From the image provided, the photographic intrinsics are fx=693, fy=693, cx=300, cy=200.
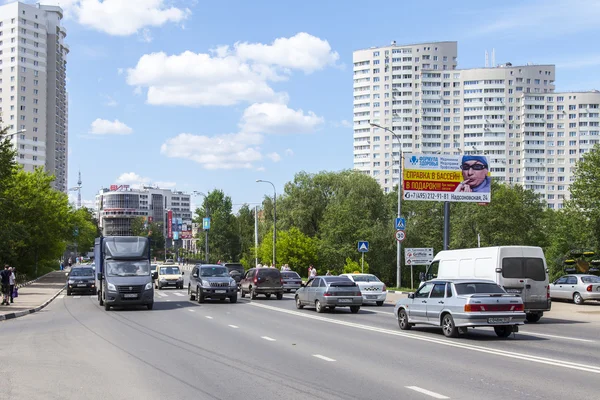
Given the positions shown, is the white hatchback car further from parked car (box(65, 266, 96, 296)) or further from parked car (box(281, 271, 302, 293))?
parked car (box(65, 266, 96, 296))

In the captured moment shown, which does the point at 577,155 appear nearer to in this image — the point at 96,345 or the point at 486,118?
the point at 486,118

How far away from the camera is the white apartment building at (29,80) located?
147m

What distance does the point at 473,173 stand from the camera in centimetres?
4116

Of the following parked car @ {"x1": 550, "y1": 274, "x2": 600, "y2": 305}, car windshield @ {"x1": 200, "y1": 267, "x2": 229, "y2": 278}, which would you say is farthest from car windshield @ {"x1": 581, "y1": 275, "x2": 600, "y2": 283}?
car windshield @ {"x1": 200, "y1": 267, "x2": 229, "y2": 278}

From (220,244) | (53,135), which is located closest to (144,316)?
(220,244)

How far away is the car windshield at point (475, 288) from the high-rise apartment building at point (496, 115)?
14360 cm

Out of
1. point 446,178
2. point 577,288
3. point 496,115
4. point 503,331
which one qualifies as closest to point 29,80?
point 496,115

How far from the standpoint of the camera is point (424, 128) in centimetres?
16450

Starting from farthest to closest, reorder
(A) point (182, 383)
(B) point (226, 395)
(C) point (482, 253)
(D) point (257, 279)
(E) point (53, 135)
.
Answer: (E) point (53, 135), (D) point (257, 279), (C) point (482, 253), (A) point (182, 383), (B) point (226, 395)

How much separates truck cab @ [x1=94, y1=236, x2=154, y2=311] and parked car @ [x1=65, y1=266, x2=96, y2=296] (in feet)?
38.3

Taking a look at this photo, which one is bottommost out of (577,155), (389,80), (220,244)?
(220,244)

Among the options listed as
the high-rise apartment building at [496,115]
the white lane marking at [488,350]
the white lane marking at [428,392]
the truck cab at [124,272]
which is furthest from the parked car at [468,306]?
the high-rise apartment building at [496,115]

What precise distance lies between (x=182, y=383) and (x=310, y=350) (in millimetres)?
4815

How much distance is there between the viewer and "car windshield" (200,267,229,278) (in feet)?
112
